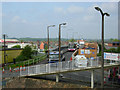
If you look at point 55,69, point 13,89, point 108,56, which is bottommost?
point 13,89

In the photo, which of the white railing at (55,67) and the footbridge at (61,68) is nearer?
the footbridge at (61,68)

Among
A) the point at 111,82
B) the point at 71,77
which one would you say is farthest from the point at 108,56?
the point at 71,77

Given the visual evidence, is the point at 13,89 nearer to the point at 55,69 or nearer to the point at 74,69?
the point at 55,69

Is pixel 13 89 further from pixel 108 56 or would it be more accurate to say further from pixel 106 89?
pixel 108 56

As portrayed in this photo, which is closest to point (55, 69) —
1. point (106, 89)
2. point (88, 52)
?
point (106, 89)

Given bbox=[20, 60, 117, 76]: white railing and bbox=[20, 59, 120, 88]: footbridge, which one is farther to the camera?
bbox=[20, 60, 117, 76]: white railing

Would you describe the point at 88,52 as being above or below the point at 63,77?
above

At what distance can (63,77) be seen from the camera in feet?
52.4

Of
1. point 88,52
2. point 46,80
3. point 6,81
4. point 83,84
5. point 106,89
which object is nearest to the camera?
point 106,89

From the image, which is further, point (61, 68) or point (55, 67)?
point (55, 67)

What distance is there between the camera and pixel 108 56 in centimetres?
1396

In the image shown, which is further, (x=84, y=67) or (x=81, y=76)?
(x=81, y=76)

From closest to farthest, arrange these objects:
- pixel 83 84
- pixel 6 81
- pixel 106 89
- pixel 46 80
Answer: pixel 106 89
pixel 83 84
pixel 46 80
pixel 6 81

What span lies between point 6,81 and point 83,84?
9.42m
